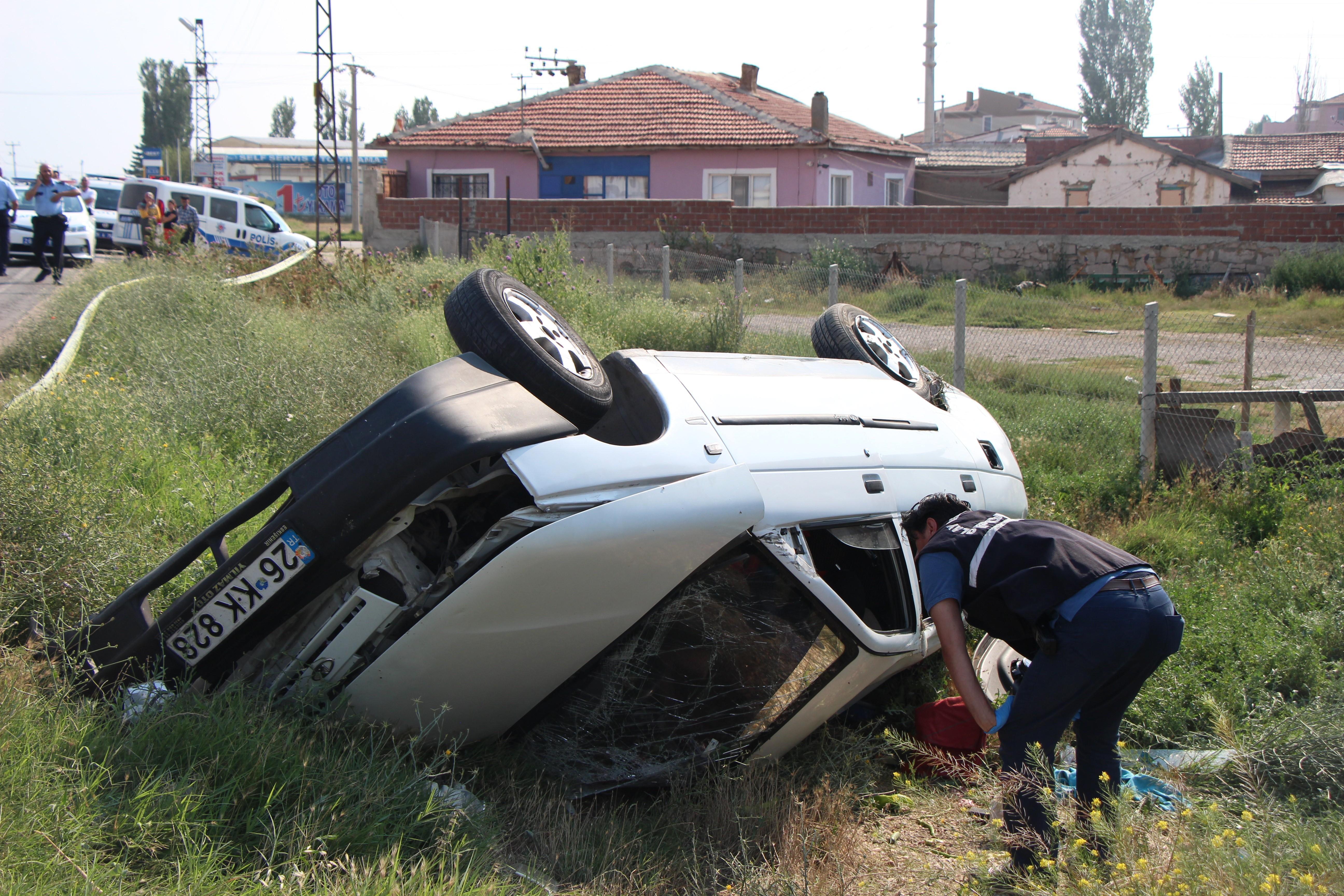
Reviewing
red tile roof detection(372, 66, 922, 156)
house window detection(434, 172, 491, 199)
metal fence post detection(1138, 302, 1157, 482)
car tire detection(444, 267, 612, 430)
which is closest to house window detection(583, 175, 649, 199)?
red tile roof detection(372, 66, 922, 156)

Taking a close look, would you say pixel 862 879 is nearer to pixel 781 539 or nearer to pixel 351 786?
pixel 781 539

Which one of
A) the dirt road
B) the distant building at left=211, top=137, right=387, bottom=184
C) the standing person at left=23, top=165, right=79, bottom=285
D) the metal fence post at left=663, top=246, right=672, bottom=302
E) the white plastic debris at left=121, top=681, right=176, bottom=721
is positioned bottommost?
the white plastic debris at left=121, top=681, right=176, bottom=721

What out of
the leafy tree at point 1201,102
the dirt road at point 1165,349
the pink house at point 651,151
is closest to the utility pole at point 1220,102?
the leafy tree at point 1201,102

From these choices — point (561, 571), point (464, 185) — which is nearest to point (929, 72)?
point (464, 185)

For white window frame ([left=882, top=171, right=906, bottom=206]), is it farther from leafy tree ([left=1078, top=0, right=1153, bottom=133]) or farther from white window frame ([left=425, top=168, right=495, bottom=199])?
leafy tree ([left=1078, top=0, right=1153, bottom=133])

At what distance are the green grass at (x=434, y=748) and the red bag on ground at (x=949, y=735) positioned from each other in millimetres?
123

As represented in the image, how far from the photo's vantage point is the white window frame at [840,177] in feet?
94.3

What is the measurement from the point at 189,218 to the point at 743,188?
588 inches

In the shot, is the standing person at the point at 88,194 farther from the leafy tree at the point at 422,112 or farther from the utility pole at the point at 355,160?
the leafy tree at the point at 422,112

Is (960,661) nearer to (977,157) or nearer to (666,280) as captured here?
(666,280)

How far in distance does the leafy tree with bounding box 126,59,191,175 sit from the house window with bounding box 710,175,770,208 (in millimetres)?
81791

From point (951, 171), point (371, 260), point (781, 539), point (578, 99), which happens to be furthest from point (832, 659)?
point (951, 171)

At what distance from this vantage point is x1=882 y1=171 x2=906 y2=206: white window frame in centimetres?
3250

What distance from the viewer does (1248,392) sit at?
6996 mm
